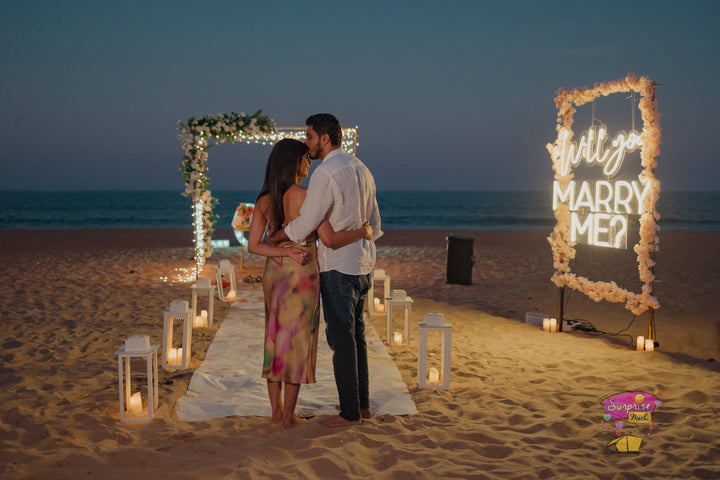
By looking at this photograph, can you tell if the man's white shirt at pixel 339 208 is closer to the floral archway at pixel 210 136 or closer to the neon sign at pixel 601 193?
the neon sign at pixel 601 193

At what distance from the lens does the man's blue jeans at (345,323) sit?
9.75 ft

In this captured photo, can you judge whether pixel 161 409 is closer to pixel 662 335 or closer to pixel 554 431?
pixel 554 431

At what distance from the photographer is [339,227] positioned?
296cm

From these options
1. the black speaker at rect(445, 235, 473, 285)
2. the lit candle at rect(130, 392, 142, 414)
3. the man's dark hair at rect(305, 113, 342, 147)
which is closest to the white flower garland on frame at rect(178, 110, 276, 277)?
the black speaker at rect(445, 235, 473, 285)

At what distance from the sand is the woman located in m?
0.42

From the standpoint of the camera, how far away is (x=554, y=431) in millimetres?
3203

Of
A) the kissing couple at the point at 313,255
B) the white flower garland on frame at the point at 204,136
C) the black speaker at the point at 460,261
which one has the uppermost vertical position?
the white flower garland on frame at the point at 204,136

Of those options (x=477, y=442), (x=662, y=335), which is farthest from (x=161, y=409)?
(x=662, y=335)

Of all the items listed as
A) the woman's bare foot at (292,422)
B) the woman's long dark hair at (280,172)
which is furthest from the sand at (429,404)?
the woman's long dark hair at (280,172)

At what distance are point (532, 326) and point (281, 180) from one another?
4286 millimetres

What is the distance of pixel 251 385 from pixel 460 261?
584cm

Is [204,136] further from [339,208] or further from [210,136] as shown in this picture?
[339,208]

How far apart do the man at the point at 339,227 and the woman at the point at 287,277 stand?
0.24ft

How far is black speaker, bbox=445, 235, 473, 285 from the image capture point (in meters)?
9.16
